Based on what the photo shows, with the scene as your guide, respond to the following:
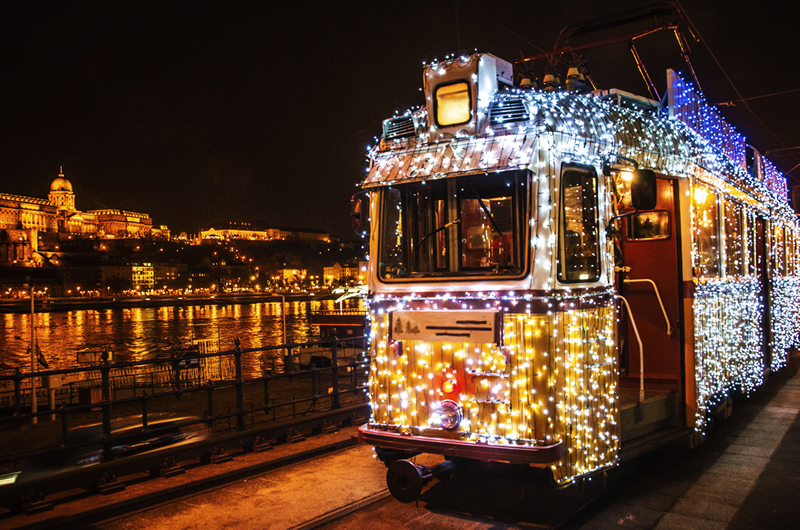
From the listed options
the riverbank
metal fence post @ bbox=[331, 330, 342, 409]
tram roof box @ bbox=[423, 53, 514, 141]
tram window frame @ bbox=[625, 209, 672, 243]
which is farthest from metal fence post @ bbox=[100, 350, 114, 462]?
the riverbank

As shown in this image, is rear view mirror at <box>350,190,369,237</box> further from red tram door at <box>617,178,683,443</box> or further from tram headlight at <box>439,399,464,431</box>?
red tram door at <box>617,178,683,443</box>

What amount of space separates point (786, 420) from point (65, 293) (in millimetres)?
159020

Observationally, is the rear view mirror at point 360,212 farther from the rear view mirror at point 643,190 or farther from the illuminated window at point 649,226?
the illuminated window at point 649,226

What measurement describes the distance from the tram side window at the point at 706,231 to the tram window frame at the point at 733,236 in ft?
1.36

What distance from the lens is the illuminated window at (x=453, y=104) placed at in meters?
5.45

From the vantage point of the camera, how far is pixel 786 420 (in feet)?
29.9

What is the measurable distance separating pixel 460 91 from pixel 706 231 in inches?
154

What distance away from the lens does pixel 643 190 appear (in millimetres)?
5430

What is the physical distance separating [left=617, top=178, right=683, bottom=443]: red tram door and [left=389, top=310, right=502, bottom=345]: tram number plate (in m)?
2.58

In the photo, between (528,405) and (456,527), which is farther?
(456,527)

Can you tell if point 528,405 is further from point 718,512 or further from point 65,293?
point 65,293

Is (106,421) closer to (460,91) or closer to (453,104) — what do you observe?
(453,104)

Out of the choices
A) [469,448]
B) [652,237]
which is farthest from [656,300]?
[469,448]

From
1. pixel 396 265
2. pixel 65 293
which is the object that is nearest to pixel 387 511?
pixel 396 265
